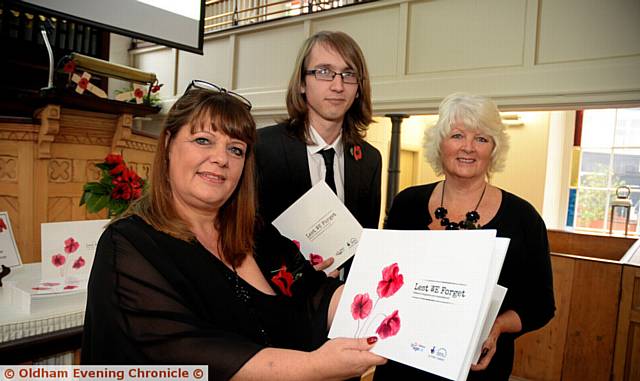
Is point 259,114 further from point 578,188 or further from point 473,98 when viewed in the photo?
point 578,188

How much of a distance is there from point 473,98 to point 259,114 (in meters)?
4.43

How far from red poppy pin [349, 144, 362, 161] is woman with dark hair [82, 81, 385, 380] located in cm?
55

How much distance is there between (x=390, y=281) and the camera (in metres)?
1.06

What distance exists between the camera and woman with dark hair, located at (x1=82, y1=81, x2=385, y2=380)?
94 centimetres

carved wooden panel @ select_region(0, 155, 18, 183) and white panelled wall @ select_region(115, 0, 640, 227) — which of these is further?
white panelled wall @ select_region(115, 0, 640, 227)

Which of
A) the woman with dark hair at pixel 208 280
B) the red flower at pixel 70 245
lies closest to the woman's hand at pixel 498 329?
the woman with dark hair at pixel 208 280

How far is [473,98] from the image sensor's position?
1652 millimetres

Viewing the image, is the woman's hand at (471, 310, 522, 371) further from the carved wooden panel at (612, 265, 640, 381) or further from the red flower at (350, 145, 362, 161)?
the carved wooden panel at (612, 265, 640, 381)

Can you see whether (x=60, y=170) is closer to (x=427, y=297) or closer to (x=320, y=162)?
(x=320, y=162)

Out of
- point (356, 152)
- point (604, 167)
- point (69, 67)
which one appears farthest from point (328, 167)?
point (604, 167)

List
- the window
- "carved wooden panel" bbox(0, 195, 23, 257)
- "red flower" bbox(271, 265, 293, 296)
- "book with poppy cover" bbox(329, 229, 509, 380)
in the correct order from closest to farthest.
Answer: "book with poppy cover" bbox(329, 229, 509, 380)
"red flower" bbox(271, 265, 293, 296)
"carved wooden panel" bbox(0, 195, 23, 257)
the window

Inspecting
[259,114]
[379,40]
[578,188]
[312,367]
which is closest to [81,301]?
[312,367]

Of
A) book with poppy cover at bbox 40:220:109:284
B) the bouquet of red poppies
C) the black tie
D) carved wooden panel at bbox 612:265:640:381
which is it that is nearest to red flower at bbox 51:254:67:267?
book with poppy cover at bbox 40:220:109:284

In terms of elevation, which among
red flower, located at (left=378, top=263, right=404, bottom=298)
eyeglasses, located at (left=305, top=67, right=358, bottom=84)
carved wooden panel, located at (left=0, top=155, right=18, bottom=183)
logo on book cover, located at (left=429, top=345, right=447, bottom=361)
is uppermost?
eyeglasses, located at (left=305, top=67, right=358, bottom=84)
